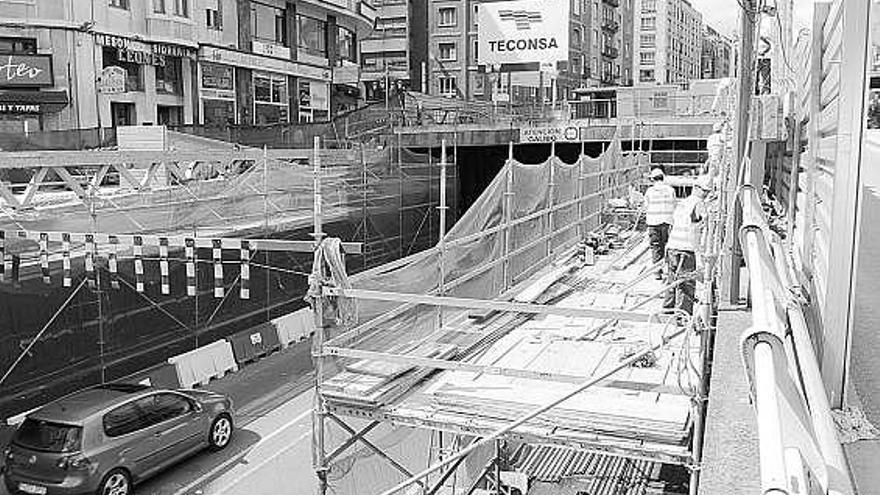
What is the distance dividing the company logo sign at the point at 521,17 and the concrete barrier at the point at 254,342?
26329 millimetres

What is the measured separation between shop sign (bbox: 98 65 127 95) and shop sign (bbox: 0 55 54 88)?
1.76 meters

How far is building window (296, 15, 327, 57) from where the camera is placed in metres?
37.9

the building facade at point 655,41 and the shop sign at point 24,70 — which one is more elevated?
the building facade at point 655,41

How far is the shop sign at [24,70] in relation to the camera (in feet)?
77.8

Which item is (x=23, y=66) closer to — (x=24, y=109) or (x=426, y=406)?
(x=24, y=109)

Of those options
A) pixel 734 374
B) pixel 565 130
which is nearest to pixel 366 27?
pixel 565 130

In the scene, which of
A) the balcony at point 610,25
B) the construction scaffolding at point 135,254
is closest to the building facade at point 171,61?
the construction scaffolding at point 135,254

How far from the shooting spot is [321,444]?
20.9ft

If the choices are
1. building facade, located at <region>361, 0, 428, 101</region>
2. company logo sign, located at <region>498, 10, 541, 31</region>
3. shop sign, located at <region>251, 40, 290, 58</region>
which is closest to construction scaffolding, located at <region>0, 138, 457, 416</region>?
shop sign, located at <region>251, 40, 290, 58</region>

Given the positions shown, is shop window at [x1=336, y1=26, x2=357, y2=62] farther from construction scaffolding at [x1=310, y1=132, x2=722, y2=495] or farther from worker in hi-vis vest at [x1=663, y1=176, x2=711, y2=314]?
worker in hi-vis vest at [x1=663, y1=176, x2=711, y2=314]

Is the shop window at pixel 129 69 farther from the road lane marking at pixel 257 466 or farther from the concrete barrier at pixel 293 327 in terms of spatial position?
the road lane marking at pixel 257 466

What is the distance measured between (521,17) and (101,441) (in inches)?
1308

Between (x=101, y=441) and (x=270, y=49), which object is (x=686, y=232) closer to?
(x=101, y=441)

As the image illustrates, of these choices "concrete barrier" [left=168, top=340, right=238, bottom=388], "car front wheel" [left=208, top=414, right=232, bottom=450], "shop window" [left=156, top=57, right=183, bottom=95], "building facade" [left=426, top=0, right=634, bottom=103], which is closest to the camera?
"car front wheel" [left=208, top=414, right=232, bottom=450]
